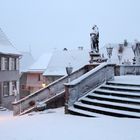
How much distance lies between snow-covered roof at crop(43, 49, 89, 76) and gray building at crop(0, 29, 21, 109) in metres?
11.9

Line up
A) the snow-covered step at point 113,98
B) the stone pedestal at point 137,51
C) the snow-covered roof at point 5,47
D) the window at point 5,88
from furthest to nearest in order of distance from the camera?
the snow-covered roof at point 5,47
the window at point 5,88
the stone pedestal at point 137,51
the snow-covered step at point 113,98

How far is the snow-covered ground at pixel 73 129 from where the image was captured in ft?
35.1

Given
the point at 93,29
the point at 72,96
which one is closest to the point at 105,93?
the point at 72,96

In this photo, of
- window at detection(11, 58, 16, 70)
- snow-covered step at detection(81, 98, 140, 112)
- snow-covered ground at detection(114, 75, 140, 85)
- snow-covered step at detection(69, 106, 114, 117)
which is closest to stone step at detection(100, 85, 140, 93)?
snow-covered ground at detection(114, 75, 140, 85)

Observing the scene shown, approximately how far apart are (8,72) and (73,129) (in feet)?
90.5

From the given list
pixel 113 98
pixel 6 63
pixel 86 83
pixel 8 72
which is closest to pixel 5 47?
pixel 6 63

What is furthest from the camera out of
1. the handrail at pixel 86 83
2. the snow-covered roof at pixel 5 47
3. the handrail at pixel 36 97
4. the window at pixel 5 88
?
the snow-covered roof at pixel 5 47

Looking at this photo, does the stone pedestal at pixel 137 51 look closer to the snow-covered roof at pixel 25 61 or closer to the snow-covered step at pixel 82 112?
the snow-covered step at pixel 82 112

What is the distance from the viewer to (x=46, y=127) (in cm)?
1248

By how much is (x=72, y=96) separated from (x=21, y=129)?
4739 mm

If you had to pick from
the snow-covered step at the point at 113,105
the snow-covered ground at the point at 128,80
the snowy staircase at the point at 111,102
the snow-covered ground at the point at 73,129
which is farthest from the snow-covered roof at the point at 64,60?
the snow-covered ground at the point at 73,129

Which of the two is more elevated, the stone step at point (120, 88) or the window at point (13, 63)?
the window at point (13, 63)

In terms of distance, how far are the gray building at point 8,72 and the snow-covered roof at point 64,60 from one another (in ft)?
39.2

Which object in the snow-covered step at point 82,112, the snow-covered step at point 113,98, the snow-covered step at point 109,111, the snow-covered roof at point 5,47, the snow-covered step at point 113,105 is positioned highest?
the snow-covered roof at point 5,47
